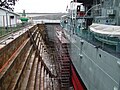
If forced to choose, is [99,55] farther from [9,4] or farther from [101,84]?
[9,4]

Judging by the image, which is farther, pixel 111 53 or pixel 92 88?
pixel 92 88

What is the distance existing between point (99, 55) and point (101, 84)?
3.87ft

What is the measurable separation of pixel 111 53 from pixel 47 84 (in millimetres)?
9427

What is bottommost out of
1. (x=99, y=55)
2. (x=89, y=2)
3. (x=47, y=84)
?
(x=47, y=84)

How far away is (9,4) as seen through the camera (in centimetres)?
2264

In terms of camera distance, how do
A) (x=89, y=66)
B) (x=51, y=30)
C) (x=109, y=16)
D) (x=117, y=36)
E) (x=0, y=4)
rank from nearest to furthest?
(x=117, y=36)
(x=89, y=66)
(x=109, y=16)
(x=0, y=4)
(x=51, y=30)

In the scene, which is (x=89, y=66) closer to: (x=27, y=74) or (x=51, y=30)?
(x=27, y=74)

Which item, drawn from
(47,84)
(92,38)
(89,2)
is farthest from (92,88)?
(89,2)

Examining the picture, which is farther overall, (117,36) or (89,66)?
(89,66)

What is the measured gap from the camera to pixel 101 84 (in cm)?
729

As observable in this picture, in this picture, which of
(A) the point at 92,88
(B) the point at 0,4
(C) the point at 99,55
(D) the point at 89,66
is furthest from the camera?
(B) the point at 0,4

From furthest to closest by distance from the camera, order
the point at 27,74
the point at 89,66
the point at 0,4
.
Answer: the point at 0,4, the point at 27,74, the point at 89,66

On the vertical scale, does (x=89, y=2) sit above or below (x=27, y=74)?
above

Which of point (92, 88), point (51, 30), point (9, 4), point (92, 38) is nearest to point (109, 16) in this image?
point (92, 38)
